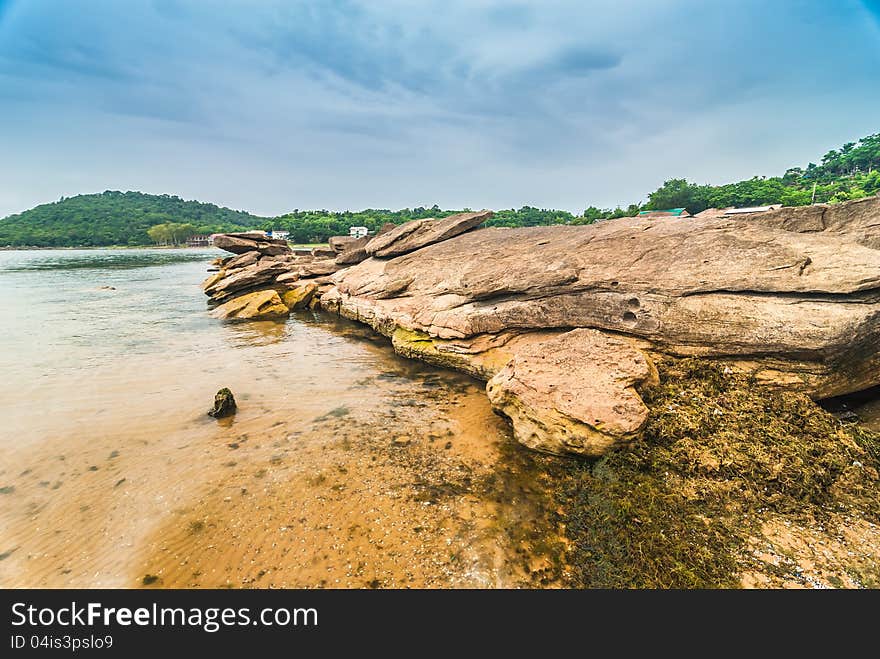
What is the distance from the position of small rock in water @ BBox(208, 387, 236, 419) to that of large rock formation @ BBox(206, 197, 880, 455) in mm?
5684

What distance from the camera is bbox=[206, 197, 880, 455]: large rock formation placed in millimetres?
5973

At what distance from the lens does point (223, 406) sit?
7863 millimetres

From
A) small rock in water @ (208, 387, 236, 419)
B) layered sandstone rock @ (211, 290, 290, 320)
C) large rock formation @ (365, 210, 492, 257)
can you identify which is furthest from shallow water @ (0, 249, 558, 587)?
large rock formation @ (365, 210, 492, 257)

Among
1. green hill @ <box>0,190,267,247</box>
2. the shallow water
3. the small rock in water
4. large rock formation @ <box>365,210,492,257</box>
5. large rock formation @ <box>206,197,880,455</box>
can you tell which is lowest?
the shallow water

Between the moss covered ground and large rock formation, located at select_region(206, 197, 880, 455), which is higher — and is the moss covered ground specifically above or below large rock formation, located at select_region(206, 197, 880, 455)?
below

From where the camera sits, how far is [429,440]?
6.89 meters

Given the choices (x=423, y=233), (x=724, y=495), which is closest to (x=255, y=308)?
(x=423, y=233)

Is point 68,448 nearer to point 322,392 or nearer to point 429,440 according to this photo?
point 322,392

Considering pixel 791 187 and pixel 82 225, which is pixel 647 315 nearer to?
pixel 791 187

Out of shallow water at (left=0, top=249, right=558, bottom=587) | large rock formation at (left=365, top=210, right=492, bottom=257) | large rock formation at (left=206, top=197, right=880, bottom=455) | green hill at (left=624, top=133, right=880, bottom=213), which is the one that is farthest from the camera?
green hill at (left=624, top=133, right=880, bottom=213)

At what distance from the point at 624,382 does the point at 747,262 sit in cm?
416

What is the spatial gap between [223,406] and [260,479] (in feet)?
9.91

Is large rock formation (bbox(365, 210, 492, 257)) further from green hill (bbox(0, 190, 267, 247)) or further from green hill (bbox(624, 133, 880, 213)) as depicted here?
green hill (bbox(0, 190, 267, 247))

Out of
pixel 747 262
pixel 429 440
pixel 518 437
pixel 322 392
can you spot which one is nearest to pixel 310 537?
pixel 429 440
